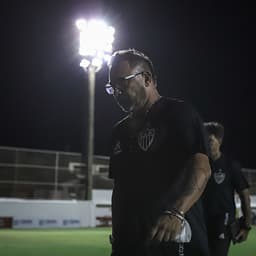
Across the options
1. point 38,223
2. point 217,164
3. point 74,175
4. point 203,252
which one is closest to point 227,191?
point 217,164

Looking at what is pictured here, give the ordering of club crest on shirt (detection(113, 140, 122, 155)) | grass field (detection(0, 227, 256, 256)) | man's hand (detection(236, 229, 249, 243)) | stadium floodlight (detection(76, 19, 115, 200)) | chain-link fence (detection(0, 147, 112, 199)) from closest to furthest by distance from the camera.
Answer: club crest on shirt (detection(113, 140, 122, 155)), man's hand (detection(236, 229, 249, 243)), grass field (detection(0, 227, 256, 256)), stadium floodlight (detection(76, 19, 115, 200)), chain-link fence (detection(0, 147, 112, 199))

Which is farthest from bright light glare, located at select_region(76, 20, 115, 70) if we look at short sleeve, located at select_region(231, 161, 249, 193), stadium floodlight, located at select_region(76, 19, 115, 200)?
short sleeve, located at select_region(231, 161, 249, 193)

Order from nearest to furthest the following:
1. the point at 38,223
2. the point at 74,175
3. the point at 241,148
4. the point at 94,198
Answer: the point at 38,223, the point at 94,198, the point at 74,175, the point at 241,148

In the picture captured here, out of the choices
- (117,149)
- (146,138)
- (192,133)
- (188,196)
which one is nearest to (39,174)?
(117,149)

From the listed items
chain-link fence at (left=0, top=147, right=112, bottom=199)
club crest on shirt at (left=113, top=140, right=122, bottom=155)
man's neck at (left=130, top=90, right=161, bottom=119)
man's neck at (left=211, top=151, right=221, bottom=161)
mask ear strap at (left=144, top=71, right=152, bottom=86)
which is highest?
chain-link fence at (left=0, top=147, right=112, bottom=199)

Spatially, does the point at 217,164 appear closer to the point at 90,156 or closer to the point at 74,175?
the point at 90,156

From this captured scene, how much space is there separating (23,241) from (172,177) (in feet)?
43.2

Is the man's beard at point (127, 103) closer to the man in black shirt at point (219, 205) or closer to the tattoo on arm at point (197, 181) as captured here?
the tattoo on arm at point (197, 181)

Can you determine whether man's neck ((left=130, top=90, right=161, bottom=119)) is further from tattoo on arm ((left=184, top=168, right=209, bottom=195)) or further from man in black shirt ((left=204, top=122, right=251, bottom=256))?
man in black shirt ((left=204, top=122, right=251, bottom=256))

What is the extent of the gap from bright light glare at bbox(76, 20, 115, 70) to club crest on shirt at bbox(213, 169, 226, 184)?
23.0m

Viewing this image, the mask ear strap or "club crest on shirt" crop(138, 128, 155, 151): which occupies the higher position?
the mask ear strap

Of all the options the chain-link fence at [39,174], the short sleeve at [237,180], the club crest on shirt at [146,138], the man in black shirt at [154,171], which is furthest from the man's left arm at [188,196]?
the chain-link fence at [39,174]

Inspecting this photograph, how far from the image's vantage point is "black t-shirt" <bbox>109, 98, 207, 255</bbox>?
323cm

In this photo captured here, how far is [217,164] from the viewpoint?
6.41m
